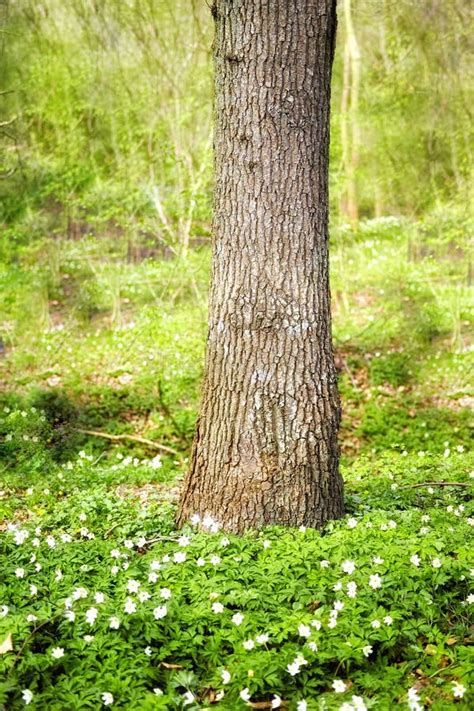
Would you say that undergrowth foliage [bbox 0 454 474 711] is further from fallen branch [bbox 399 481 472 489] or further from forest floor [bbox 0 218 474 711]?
fallen branch [bbox 399 481 472 489]

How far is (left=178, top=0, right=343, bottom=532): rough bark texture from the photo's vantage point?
3.66 m

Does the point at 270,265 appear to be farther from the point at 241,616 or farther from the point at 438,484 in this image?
the point at 438,484

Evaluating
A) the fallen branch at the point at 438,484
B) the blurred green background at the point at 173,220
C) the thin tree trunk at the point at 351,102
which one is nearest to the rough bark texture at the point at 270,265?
the fallen branch at the point at 438,484

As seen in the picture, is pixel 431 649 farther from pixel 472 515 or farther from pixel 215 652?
pixel 472 515

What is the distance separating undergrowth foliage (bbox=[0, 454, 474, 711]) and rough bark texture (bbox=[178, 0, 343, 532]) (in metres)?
0.29

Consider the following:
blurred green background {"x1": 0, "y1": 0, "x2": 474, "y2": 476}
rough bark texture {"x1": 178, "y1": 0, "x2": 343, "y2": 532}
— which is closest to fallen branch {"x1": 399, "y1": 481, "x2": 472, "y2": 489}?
rough bark texture {"x1": 178, "y1": 0, "x2": 343, "y2": 532}

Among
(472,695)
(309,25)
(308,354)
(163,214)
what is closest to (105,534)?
(308,354)

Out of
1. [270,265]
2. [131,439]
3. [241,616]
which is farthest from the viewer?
[131,439]

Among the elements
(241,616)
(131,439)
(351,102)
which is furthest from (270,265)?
(351,102)

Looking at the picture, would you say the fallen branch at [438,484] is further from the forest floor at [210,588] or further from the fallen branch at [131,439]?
the fallen branch at [131,439]

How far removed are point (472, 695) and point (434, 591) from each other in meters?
0.62

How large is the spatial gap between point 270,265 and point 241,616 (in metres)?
1.84

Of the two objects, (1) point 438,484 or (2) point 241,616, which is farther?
(1) point 438,484

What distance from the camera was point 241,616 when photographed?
→ 2885 mm
